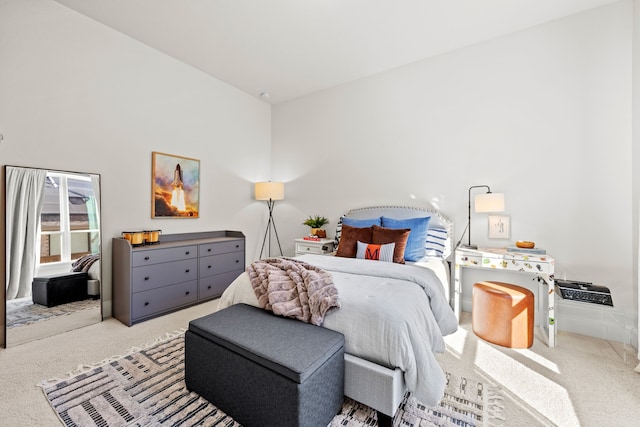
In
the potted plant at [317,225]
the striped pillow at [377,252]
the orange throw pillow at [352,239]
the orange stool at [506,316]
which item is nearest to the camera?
the orange stool at [506,316]

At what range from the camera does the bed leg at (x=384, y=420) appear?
1.41 metres

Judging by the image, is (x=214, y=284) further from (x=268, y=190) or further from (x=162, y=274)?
(x=268, y=190)

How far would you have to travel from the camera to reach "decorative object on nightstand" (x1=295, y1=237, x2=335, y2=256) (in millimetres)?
3733

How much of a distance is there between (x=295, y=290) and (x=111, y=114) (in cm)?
274

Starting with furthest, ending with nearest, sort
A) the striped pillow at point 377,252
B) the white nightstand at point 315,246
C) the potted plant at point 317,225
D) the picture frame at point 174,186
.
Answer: the potted plant at point 317,225 < the white nightstand at point 315,246 < the picture frame at point 174,186 < the striped pillow at point 377,252

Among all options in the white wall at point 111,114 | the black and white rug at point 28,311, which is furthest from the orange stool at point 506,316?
the black and white rug at point 28,311

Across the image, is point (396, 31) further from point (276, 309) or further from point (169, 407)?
point (169, 407)

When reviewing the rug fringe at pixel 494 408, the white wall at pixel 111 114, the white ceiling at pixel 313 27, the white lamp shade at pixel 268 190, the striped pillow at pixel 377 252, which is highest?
the white ceiling at pixel 313 27

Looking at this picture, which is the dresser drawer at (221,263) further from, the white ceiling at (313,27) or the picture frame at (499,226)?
the picture frame at (499,226)

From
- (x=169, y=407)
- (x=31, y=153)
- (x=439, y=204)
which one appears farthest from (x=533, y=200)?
(x=31, y=153)

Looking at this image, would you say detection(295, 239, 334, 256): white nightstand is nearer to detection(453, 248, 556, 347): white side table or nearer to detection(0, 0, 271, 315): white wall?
detection(0, 0, 271, 315): white wall

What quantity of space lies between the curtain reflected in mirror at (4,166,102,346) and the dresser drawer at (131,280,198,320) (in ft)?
1.37

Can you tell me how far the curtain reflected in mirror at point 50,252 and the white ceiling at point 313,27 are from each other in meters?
1.66

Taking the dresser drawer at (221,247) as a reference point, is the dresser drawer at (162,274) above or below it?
below
